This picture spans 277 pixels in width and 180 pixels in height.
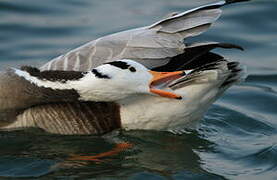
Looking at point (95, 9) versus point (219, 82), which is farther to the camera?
point (95, 9)

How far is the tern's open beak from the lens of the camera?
5621mm

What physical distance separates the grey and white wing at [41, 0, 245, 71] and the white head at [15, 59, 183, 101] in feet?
0.63

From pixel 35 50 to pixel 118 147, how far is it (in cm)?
385

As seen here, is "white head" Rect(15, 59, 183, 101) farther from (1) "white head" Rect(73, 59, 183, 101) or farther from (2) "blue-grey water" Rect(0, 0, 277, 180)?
(2) "blue-grey water" Rect(0, 0, 277, 180)

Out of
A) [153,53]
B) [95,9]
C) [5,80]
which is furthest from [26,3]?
[153,53]

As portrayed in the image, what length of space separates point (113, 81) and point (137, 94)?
1.13 ft

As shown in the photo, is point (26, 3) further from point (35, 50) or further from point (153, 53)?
point (153, 53)

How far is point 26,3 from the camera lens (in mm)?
11469

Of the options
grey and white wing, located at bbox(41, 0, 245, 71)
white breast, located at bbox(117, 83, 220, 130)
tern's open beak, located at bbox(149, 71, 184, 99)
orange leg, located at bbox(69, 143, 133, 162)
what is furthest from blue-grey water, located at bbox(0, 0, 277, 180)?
grey and white wing, located at bbox(41, 0, 245, 71)

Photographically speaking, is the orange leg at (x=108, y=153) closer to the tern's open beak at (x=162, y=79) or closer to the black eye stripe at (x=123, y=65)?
the tern's open beak at (x=162, y=79)

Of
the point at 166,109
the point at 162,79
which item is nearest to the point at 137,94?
the point at 162,79

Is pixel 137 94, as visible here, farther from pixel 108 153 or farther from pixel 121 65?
pixel 108 153

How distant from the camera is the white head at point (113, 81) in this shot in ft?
18.1

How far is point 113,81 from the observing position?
5.56m
